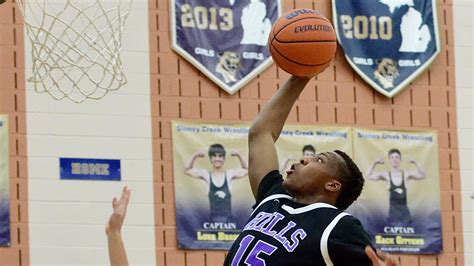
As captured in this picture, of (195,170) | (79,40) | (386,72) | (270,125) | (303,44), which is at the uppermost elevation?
(79,40)

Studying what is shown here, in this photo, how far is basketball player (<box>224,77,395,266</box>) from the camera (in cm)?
562

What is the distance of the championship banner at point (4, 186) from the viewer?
10898 millimetres

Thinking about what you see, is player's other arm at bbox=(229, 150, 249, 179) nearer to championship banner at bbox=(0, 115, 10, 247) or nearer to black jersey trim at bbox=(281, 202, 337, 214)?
championship banner at bbox=(0, 115, 10, 247)

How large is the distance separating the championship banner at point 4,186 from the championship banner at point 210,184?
1.48m

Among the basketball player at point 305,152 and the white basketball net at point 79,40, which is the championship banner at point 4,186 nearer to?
the white basketball net at point 79,40

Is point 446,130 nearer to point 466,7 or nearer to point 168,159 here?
point 466,7

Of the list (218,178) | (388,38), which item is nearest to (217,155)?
(218,178)

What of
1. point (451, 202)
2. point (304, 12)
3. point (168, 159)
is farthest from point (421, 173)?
point (304, 12)

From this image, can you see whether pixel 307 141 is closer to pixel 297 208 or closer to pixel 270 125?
pixel 270 125

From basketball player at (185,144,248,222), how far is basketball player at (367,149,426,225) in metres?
1.40

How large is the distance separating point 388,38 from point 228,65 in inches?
66.3

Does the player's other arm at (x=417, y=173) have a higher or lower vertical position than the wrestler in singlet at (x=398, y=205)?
Answer: higher

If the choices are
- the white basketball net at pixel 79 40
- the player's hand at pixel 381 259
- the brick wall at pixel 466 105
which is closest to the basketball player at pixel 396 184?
the brick wall at pixel 466 105

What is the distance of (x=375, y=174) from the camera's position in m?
12.2
